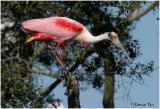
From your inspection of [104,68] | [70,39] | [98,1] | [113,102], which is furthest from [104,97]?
[70,39]

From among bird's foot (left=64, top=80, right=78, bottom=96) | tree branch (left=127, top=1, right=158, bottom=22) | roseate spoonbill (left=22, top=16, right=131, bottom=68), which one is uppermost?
tree branch (left=127, top=1, right=158, bottom=22)

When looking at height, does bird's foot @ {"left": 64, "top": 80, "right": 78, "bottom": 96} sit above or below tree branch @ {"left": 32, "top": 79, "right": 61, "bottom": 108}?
above

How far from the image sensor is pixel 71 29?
6.37 m

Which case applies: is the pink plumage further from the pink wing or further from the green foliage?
the green foliage

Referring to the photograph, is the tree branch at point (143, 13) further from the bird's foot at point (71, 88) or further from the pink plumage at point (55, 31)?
the bird's foot at point (71, 88)

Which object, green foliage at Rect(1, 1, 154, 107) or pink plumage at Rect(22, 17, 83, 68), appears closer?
pink plumage at Rect(22, 17, 83, 68)

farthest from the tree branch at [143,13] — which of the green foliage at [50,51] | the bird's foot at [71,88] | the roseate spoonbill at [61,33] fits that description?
the bird's foot at [71,88]

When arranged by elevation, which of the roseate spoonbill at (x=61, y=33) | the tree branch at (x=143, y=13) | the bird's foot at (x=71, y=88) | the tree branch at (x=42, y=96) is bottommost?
the tree branch at (x=42, y=96)

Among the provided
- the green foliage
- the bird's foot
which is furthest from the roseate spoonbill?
the green foliage

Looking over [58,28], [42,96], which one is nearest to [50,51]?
[42,96]

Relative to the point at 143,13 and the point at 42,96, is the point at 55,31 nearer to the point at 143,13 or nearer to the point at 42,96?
the point at 42,96

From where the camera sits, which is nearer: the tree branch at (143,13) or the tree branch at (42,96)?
the tree branch at (42,96)

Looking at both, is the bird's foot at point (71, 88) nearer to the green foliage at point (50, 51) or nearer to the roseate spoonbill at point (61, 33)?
the roseate spoonbill at point (61, 33)

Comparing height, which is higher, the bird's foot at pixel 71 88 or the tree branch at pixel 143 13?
the tree branch at pixel 143 13
